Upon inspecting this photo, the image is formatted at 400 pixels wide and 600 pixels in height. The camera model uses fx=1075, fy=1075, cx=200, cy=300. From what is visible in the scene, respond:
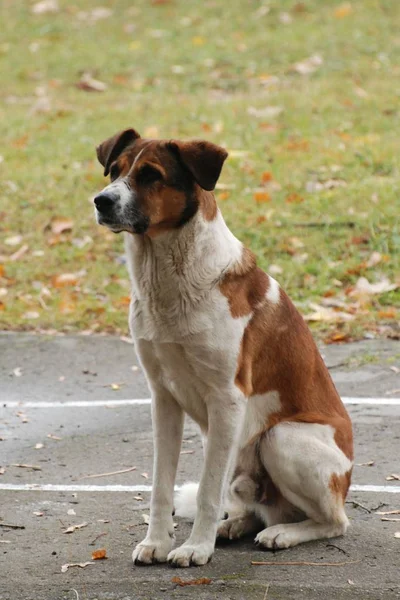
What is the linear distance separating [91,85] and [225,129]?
3.31 m

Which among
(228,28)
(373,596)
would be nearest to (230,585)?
(373,596)

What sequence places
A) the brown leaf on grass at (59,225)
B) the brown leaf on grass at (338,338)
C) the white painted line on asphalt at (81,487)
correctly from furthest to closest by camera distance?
the brown leaf on grass at (59,225)
the brown leaf on grass at (338,338)
the white painted line on asphalt at (81,487)

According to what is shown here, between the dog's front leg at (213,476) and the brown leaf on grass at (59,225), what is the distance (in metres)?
6.76

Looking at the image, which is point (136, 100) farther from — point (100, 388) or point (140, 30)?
point (100, 388)

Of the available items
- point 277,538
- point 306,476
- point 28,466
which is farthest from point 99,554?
point 28,466

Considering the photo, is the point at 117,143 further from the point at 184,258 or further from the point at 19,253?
the point at 19,253

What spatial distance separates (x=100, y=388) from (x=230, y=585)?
354cm

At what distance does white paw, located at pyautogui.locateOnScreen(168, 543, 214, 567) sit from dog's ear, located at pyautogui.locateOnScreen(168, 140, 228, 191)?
5.45 feet

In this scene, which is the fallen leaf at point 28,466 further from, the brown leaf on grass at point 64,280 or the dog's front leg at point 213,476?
the brown leaf on grass at point 64,280

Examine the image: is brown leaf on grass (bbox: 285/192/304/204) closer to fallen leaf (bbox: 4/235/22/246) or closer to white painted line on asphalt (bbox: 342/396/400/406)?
fallen leaf (bbox: 4/235/22/246)

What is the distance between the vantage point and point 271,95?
1456cm

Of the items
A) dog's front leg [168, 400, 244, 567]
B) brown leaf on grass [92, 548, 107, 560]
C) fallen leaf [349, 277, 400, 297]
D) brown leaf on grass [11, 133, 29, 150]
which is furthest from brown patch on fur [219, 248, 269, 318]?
brown leaf on grass [11, 133, 29, 150]

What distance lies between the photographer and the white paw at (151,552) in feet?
16.6

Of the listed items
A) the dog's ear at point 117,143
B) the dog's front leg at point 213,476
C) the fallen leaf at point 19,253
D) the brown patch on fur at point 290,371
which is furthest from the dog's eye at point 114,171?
the fallen leaf at point 19,253
